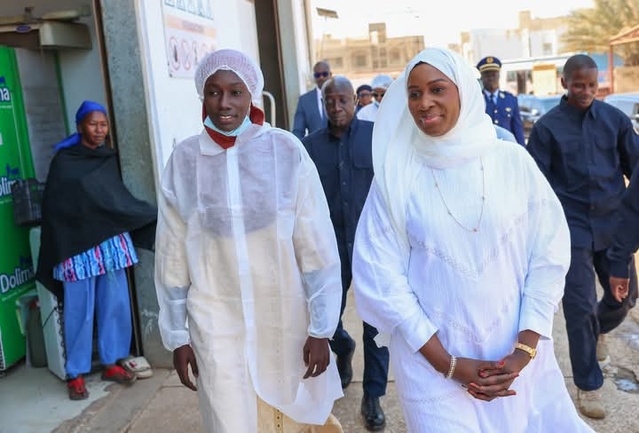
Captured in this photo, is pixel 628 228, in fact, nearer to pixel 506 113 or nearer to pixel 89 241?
pixel 89 241

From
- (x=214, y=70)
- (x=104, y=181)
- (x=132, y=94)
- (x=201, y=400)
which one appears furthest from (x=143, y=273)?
(x=214, y=70)

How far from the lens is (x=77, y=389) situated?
14.5ft

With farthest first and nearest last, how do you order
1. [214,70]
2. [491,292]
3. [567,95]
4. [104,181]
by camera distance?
[104,181]
[567,95]
[214,70]
[491,292]

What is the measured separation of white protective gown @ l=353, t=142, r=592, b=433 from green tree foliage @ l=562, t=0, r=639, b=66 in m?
34.1

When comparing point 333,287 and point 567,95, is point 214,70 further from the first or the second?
point 567,95

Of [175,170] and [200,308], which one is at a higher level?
[175,170]

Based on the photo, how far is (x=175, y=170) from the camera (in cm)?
276

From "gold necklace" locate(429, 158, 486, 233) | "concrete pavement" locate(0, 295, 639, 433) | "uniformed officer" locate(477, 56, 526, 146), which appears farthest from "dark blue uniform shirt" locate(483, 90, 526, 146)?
"gold necklace" locate(429, 158, 486, 233)

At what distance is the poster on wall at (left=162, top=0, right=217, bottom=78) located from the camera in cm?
502

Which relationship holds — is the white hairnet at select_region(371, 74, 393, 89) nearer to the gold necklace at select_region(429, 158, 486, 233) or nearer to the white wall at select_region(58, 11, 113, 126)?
the white wall at select_region(58, 11, 113, 126)

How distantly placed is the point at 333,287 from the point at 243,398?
0.54 metres

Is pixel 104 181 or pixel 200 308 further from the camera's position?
pixel 104 181

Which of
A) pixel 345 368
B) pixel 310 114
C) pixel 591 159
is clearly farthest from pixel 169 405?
pixel 310 114

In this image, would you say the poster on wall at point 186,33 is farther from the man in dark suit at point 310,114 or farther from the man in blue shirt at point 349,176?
the man in blue shirt at point 349,176
